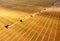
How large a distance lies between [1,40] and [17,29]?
377mm

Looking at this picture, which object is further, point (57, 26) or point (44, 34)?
point (57, 26)

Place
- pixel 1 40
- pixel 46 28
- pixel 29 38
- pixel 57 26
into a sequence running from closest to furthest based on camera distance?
pixel 1 40 → pixel 29 38 → pixel 46 28 → pixel 57 26

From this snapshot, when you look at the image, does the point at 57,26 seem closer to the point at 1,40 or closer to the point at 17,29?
the point at 17,29

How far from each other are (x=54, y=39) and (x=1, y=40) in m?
0.67

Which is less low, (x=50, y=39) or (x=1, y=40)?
(x=1, y=40)

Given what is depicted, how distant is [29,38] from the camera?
4.61 feet

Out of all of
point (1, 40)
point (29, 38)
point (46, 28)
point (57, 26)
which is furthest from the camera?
point (57, 26)

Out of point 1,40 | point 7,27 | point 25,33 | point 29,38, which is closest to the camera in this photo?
point 1,40

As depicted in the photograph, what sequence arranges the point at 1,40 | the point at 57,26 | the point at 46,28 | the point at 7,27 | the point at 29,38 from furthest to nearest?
the point at 57,26 < the point at 46,28 < the point at 7,27 < the point at 29,38 < the point at 1,40

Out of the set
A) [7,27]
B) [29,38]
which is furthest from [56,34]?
[7,27]

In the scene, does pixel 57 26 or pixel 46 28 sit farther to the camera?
pixel 57 26

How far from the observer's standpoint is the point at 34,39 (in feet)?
4.58

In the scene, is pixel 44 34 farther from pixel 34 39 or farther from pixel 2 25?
pixel 2 25

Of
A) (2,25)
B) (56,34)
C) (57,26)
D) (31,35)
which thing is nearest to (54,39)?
(56,34)
